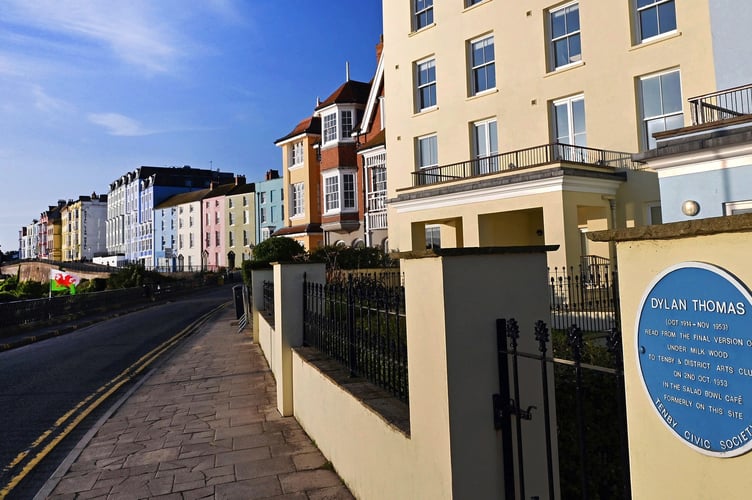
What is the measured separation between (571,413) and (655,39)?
15350 mm

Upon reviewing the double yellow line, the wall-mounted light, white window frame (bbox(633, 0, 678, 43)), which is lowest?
the double yellow line

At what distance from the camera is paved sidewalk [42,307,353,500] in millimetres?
5113

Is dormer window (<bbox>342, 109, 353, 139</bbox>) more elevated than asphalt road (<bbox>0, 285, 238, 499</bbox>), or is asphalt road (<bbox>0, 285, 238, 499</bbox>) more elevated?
dormer window (<bbox>342, 109, 353, 139</bbox>)

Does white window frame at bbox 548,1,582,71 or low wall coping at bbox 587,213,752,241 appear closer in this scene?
low wall coping at bbox 587,213,752,241

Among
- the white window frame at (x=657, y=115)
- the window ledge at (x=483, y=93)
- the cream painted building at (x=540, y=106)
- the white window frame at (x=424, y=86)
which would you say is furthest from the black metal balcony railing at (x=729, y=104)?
the white window frame at (x=424, y=86)

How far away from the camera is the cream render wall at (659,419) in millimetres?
1600

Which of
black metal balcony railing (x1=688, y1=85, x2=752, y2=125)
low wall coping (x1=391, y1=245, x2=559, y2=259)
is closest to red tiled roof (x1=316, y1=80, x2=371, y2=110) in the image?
black metal balcony railing (x1=688, y1=85, x2=752, y2=125)

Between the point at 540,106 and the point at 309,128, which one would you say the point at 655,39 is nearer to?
the point at 540,106

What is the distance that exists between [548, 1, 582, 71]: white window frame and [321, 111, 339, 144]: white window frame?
16.1 metres

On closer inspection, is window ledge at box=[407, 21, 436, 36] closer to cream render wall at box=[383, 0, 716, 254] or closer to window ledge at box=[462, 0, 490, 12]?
cream render wall at box=[383, 0, 716, 254]

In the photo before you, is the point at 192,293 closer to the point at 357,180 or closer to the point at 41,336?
the point at 357,180

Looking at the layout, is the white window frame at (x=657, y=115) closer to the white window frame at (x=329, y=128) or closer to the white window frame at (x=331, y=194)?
the white window frame at (x=331, y=194)

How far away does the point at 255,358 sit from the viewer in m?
12.7

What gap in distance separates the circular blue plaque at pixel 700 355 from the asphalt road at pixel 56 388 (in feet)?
20.1
